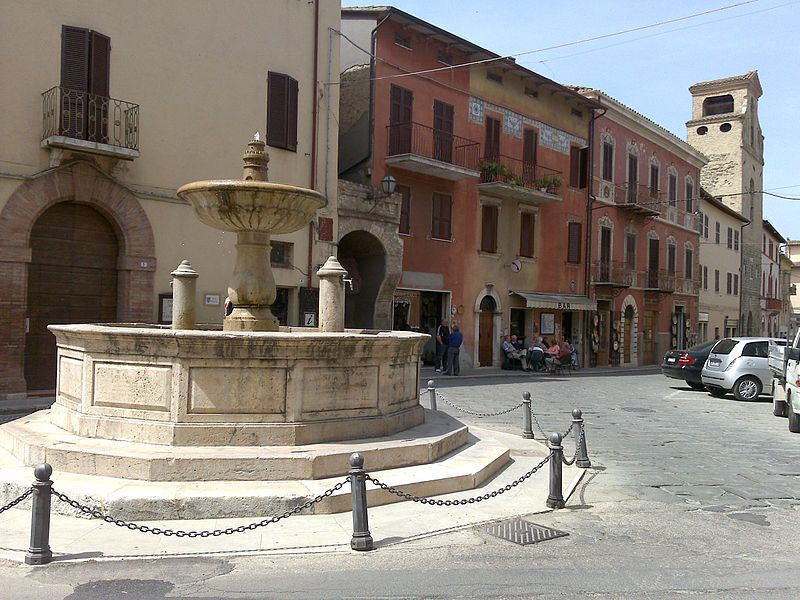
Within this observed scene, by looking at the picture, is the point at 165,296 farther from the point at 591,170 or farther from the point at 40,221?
the point at 591,170

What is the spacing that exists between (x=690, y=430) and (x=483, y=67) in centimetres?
1652

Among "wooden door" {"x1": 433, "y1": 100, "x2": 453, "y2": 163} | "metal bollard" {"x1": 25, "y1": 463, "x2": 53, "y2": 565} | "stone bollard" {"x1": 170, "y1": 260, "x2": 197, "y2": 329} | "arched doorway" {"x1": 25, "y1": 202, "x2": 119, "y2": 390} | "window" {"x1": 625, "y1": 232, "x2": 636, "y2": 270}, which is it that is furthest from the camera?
"window" {"x1": 625, "y1": 232, "x2": 636, "y2": 270}

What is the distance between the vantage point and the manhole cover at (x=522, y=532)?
5988 millimetres

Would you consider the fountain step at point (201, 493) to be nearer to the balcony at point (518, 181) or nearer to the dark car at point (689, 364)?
the dark car at point (689, 364)

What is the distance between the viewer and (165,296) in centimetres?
1596

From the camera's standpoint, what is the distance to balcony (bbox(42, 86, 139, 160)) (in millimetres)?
14172

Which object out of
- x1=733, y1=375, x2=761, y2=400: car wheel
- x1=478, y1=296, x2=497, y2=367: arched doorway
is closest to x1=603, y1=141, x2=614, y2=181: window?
x1=478, y1=296, x2=497, y2=367: arched doorway

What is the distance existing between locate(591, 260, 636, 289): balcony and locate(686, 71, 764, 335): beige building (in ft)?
54.4

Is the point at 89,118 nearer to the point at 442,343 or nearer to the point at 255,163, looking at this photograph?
the point at 255,163

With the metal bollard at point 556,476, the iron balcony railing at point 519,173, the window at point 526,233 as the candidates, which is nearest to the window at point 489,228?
the iron balcony railing at point 519,173

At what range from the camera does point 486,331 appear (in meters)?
26.0

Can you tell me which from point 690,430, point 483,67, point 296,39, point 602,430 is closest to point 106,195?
point 296,39

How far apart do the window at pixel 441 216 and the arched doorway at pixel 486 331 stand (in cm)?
310

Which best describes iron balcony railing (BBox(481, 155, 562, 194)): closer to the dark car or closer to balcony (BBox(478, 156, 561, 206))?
balcony (BBox(478, 156, 561, 206))
